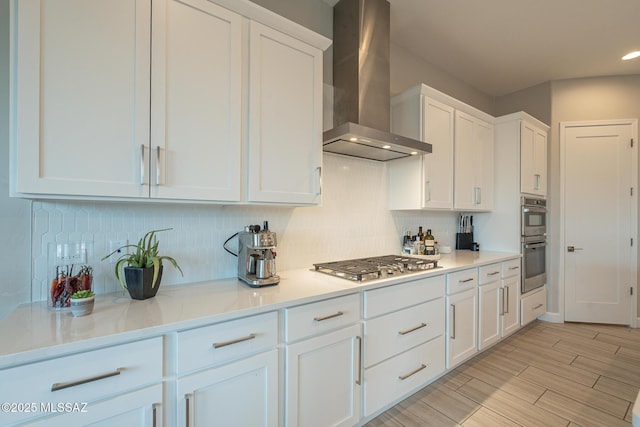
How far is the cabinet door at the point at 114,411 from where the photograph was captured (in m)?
0.86

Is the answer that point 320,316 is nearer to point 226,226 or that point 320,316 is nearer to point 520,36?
point 226,226

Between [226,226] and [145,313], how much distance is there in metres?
0.74

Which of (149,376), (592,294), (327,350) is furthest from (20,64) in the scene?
(592,294)

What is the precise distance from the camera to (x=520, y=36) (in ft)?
8.91

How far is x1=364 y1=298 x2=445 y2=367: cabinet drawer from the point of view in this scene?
5.53 ft

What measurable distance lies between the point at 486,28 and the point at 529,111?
1759mm

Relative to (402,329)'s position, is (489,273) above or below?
above

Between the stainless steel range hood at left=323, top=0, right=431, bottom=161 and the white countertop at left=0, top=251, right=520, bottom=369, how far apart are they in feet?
3.29

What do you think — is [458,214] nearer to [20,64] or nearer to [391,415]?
[391,415]

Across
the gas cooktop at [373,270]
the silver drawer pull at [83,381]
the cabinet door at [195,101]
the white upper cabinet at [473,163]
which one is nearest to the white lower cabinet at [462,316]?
the gas cooktop at [373,270]

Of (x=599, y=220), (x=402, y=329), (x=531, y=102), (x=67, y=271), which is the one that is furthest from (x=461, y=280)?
(x=531, y=102)

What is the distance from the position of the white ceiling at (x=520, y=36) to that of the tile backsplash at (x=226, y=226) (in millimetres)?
1325

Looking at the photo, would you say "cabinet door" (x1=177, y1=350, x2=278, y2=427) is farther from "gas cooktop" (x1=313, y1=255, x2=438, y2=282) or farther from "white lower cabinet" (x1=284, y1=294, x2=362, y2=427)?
"gas cooktop" (x1=313, y1=255, x2=438, y2=282)

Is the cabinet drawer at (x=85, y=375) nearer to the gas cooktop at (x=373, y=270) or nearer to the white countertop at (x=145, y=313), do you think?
the white countertop at (x=145, y=313)
